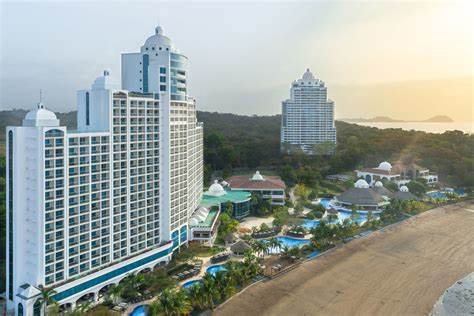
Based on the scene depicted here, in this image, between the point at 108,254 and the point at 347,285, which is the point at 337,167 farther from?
the point at 108,254

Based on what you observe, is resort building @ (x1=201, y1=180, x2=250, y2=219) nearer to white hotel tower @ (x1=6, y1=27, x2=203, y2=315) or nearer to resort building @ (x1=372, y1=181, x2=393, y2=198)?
white hotel tower @ (x1=6, y1=27, x2=203, y2=315)

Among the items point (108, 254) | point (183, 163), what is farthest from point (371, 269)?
point (108, 254)

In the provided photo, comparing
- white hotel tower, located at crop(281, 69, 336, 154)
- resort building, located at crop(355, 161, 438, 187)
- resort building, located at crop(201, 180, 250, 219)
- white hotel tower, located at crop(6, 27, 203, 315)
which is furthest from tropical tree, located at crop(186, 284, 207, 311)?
white hotel tower, located at crop(281, 69, 336, 154)

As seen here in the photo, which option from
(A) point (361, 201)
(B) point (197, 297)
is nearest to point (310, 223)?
(A) point (361, 201)

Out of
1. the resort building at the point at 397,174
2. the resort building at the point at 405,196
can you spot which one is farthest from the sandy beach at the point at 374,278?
the resort building at the point at 397,174

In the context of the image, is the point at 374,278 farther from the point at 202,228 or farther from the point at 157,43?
the point at 157,43
